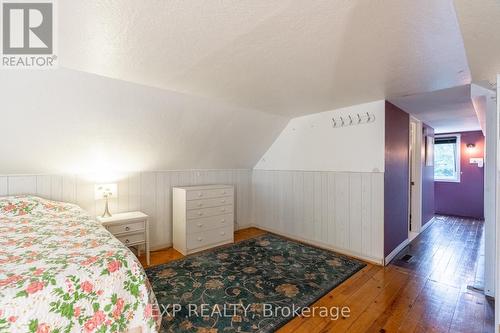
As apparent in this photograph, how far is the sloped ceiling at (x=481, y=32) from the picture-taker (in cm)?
110

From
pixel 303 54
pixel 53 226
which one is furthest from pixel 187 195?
pixel 303 54

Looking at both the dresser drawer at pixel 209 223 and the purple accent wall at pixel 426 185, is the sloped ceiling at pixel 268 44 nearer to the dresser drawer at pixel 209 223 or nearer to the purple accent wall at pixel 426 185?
the dresser drawer at pixel 209 223

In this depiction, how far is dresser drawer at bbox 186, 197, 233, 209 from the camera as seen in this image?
10.7 feet

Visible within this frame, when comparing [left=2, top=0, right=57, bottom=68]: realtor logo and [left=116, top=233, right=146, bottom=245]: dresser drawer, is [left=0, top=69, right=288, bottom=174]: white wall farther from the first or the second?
[left=116, top=233, right=146, bottom=245]: dresser drawer

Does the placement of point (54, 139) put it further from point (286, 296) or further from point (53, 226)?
point (286, 296)

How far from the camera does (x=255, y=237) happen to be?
3.91 meters

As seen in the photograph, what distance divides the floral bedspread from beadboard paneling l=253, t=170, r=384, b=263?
2.66 m

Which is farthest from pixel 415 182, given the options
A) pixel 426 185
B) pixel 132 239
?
pixel 132 239

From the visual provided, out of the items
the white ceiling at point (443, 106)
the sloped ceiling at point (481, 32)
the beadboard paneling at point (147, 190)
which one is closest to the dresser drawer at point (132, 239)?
the beadboard paneling at point (147, 190)

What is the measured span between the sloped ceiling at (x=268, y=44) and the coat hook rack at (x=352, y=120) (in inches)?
21.1

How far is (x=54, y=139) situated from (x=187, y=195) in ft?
5.20

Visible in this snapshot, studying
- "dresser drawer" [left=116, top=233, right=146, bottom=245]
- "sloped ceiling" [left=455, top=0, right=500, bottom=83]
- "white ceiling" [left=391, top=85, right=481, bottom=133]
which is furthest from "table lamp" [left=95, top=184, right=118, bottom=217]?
"white ceiling" [left=391, top=85, right=481, bottom=133]

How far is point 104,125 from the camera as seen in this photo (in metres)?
2.48

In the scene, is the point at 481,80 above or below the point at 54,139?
above
